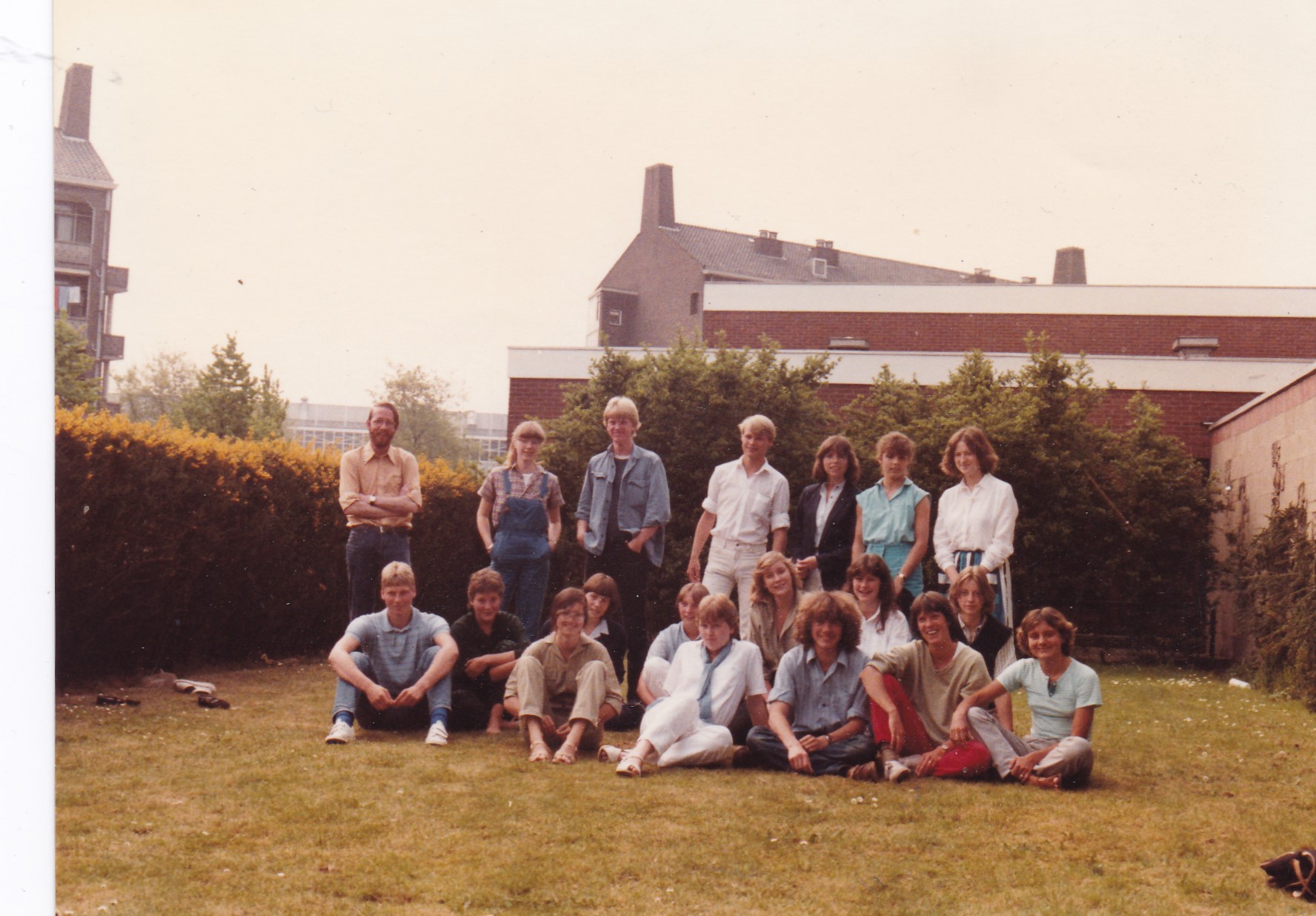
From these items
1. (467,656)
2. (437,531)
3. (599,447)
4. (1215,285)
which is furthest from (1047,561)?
(1215,285)

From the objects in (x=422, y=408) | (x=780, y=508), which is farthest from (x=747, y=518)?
(x=422, y=408)

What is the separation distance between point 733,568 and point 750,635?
0.53 m

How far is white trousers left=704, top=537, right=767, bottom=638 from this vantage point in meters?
7.22

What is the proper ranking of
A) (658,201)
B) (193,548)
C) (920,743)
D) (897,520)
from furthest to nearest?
1. (658,201)
2. (193,548)
3. (897,520)
4. (920,743)

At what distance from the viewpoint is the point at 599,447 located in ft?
48.8

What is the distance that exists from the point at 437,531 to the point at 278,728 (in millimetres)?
6053

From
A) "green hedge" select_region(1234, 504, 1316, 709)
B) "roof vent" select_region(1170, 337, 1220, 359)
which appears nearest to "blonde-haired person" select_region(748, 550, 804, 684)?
"green hedge" select_region(1234, 504, 1316, 709)

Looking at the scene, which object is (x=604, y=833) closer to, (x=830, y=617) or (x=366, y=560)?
(x=830, y=617)

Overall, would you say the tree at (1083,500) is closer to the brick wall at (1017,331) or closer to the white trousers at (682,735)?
the white trousers at (682,735)

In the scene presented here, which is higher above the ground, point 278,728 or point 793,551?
point 793,551

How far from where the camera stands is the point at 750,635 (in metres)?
6.84

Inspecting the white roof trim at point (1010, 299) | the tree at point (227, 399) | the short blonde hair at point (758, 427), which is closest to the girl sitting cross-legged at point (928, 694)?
the short blonde hair at point (758, 427)

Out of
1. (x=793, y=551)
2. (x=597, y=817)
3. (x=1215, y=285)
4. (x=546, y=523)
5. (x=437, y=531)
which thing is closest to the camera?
(x=597, y=817)

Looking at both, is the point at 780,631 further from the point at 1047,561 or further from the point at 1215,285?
the point at 1215,285
